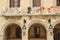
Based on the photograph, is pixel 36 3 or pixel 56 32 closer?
pixel 36 3

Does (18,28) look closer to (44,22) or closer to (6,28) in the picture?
(6,28)

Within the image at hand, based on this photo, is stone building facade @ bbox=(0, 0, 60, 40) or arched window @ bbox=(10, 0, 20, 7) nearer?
stone building facade @ bbox=(0, 0, 60, 40)

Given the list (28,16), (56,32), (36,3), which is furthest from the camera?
(56,32)

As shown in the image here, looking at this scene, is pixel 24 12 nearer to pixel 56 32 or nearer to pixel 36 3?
pixel 36 3

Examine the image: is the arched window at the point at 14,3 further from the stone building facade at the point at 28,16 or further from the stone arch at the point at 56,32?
the stone arch at the point at 56,32

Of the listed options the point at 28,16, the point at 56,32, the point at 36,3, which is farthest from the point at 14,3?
the point at 56,32

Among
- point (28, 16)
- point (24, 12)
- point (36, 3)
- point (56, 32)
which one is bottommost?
point (56, 32)

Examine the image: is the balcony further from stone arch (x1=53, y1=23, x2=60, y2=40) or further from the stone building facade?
stone arch (x1=53, y1=23, x2=60, y2=40)

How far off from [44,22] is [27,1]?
332 centimetres

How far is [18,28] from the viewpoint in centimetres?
3075

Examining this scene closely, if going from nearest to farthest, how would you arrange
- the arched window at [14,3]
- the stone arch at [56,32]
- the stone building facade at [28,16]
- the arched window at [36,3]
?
the stone building facade at [28,16], the arched window at [36,3], the arched window at [14,3], the stone arch at [56,32]

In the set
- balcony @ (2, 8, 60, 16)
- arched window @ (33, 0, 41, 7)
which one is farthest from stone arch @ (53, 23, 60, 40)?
arched window @ (33, 0, 41, 7)

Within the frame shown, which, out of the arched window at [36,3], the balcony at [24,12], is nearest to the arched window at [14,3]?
the balcony at [24,12]

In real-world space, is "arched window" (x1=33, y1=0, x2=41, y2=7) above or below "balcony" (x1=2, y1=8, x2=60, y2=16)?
above
